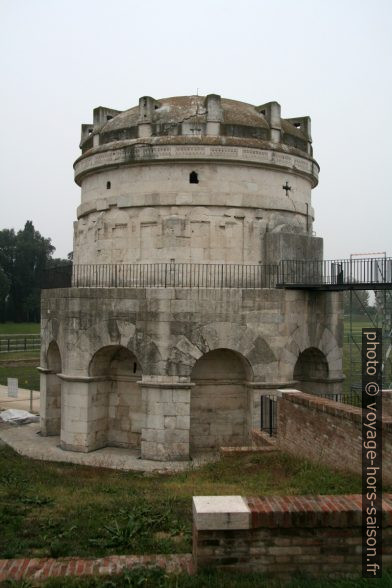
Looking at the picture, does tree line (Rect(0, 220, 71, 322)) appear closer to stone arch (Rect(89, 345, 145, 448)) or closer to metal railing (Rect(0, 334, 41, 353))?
metal railing (Rect(0, 334, 41, 353))

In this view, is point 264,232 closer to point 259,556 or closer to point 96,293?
point 96,293

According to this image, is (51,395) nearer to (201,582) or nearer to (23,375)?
(201,582)

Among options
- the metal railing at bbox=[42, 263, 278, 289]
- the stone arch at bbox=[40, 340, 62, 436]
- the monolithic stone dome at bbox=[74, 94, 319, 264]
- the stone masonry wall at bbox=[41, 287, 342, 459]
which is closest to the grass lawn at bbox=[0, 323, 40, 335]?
the stone arch at bbox=[40, 340, 62, 436]

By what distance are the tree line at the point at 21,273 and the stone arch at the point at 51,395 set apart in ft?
180

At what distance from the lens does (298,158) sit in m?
18.7

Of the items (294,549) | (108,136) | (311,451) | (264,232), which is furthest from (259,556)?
(108,136)

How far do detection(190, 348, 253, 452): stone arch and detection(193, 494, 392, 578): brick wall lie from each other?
10.6m

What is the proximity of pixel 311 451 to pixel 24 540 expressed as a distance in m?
6.43

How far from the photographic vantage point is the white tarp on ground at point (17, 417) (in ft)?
69.2

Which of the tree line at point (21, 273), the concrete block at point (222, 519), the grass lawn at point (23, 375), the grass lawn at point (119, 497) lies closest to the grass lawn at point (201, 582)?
the concrete block at point (222, 519)

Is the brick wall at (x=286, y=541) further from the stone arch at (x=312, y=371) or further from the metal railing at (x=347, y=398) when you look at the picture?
the stone arch at (x=312, y=371)

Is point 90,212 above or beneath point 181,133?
beneath

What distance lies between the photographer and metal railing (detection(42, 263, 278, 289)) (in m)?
16.8

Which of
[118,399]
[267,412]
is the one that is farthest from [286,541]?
[118,399]
